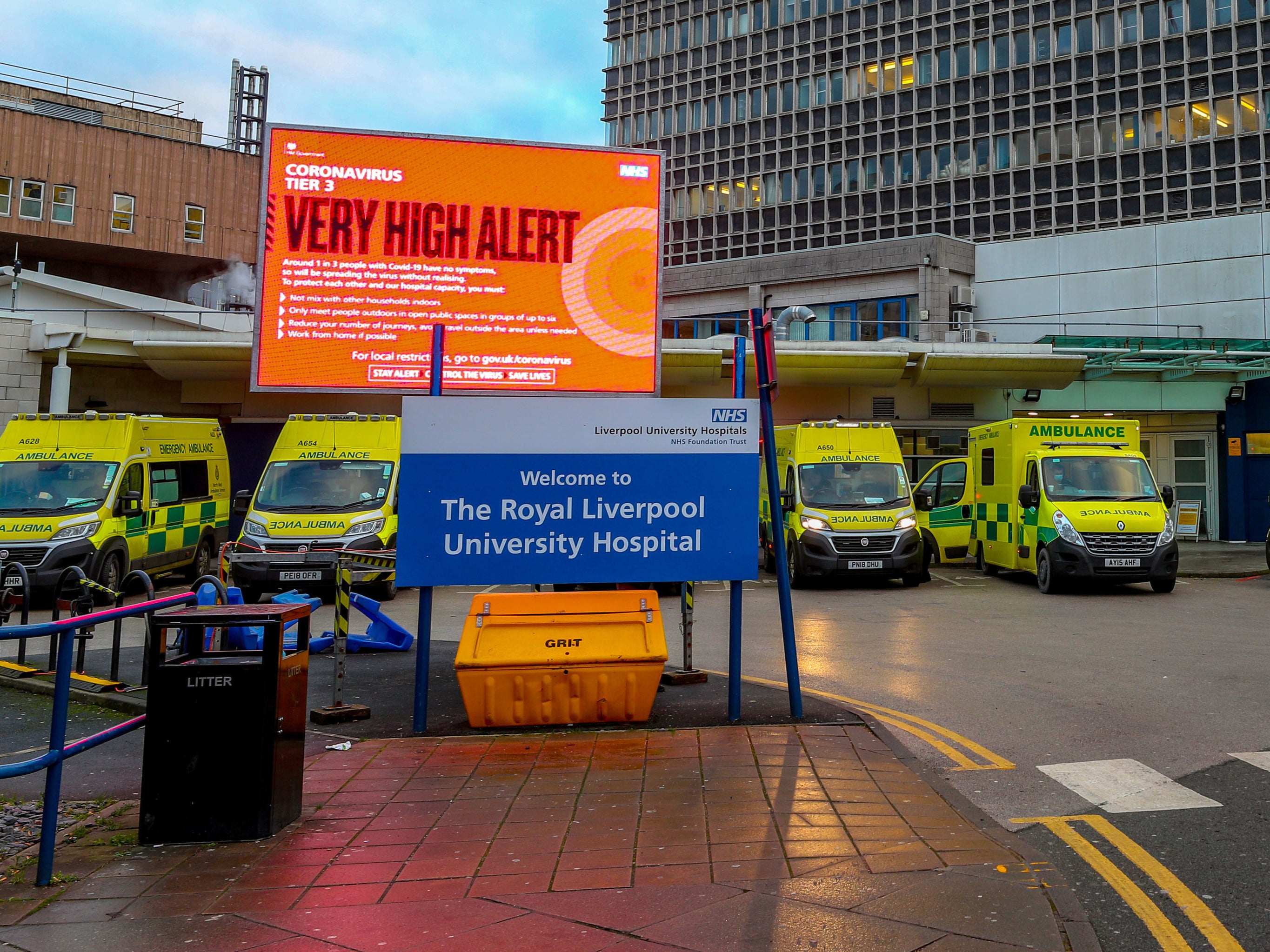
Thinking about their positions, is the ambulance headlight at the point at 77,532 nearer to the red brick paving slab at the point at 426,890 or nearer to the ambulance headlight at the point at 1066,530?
the red brick paving slab at the point at 426,890

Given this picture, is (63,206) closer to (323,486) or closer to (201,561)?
(201,561)

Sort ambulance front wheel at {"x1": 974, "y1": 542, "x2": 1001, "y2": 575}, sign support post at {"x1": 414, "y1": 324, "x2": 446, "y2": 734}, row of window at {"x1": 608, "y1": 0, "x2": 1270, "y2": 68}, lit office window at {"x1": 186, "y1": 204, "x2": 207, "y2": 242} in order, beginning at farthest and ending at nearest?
row of window at {"x1": 608, "y1": 0, "x2": 1270, "y2": 68}, lit office window at {"x1": 186, "y1": 204, "x2": 207, "y2": 242}, ambulance front wheel at {"x1": 974, "y1": 542, "x2": 1001, "y2": 575}, sign support post at {"x1": 414, "y1": 324, "x2": 446, "y2": 734}

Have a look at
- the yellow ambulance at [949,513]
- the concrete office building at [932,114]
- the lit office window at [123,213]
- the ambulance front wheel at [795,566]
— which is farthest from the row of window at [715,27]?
the ambulance front wheel at [795,566]

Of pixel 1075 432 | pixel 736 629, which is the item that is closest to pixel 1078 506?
pixel 1075 432

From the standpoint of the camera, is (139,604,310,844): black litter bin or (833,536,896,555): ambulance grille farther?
(833,536,896,555): ambulance grille

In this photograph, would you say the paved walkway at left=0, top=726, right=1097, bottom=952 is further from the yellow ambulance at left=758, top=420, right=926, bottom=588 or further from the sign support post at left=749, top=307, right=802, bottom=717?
the yellow ambulance at left=758, top=420, right=926, bottom=588

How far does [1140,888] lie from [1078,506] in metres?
11.4

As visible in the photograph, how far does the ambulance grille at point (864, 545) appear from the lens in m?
14.6

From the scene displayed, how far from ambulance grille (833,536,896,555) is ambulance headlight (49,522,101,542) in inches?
412

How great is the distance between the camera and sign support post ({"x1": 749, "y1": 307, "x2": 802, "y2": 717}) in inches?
243

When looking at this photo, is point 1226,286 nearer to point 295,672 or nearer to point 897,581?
point 897,581

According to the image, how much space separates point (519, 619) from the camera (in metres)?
6.06

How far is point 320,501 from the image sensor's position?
13484mm

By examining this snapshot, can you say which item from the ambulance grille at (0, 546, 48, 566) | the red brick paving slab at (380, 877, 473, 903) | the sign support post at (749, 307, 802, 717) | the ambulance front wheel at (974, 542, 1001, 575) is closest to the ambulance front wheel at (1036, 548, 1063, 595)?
the ambulance front wheel at (974, 542, 1001, 575)
